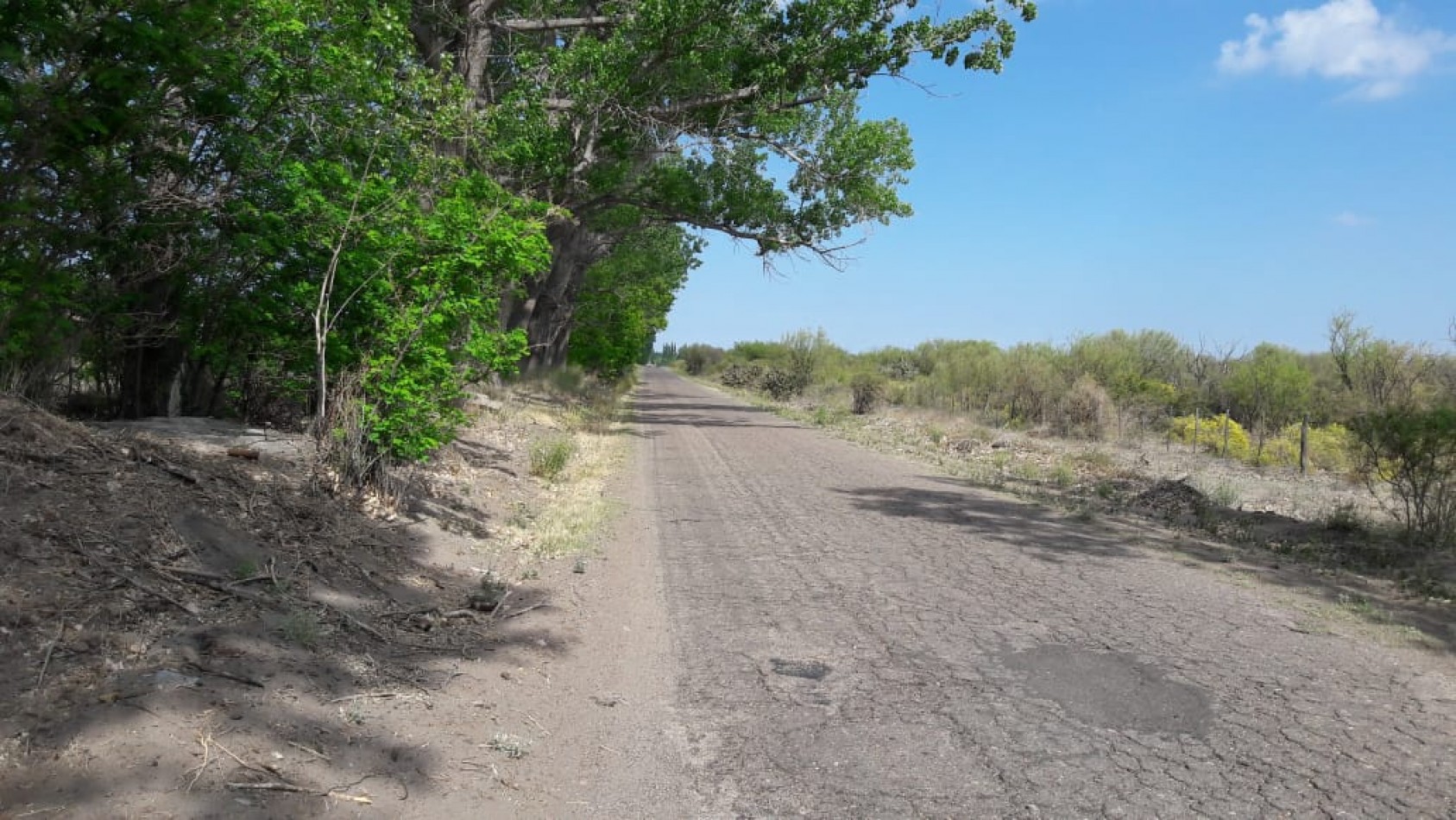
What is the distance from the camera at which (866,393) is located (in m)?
35.4

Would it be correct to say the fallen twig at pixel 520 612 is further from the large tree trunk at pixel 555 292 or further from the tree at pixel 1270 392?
the tree at pixel 1270 392

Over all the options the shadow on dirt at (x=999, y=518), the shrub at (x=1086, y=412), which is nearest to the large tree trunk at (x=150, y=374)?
Answer: the shadow on dirt at (x=999, y=518)

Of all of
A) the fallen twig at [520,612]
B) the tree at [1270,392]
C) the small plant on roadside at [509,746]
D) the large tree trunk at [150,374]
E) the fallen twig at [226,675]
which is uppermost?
the tree at [1270,392]

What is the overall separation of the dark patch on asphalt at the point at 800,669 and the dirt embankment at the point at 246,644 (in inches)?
41.3

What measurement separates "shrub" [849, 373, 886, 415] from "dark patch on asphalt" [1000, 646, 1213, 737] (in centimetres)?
2856

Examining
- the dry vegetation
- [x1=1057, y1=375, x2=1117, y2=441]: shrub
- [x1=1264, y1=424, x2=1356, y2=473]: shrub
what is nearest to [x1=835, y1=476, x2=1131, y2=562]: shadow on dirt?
the dry vegetation

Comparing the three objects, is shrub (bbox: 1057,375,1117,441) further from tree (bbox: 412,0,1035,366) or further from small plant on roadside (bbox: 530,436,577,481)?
small plant on roadside (bbox: 530,436,577,481)

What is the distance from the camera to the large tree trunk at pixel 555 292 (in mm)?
25859

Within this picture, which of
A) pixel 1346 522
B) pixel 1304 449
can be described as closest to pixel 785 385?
pixel 1304 449

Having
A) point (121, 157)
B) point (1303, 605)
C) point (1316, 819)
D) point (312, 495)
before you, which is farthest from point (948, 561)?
point (121, 157)

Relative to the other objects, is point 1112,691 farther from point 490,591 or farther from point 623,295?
point 623,295

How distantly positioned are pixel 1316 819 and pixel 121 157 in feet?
29.4

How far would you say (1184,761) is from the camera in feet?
13.9

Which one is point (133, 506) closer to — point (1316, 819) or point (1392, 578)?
point (1316, 819)
